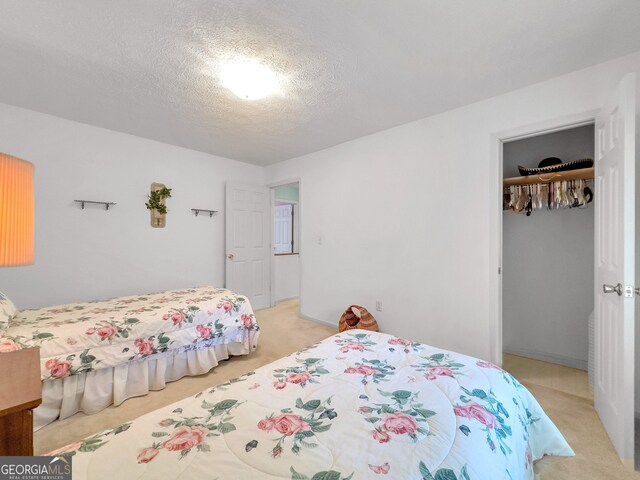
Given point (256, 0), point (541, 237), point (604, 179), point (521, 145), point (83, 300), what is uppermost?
point (256, 0)

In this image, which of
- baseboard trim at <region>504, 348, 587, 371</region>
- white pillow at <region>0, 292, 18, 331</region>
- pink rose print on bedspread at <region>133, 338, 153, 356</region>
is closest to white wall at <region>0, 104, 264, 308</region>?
white pillow at <region>0, 292, 18, 331</region>

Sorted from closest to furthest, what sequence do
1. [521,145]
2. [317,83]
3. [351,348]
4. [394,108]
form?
Answer: [351,348] < [317,83] < [394,108] < [521,145]

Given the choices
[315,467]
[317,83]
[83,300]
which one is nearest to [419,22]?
[317,83]

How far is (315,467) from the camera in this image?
0.76 meters

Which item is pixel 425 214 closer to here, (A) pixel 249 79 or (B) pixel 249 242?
(A) pixel 249 79

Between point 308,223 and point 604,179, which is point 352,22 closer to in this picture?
point 604,179

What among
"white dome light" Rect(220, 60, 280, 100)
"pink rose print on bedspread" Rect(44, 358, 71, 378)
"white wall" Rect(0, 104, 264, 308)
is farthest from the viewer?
"white wall" Rect(0, 104, 264, 308)

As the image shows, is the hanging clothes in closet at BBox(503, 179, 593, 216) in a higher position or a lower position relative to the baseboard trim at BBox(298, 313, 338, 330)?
higher

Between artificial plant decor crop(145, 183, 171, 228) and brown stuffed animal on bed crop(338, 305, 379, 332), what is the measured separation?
267cm

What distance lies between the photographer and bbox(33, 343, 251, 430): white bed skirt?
73.8 inches

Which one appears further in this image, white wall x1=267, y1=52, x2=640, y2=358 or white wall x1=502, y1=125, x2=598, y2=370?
white wall x1=502, y1=125, x2=598, y2=370

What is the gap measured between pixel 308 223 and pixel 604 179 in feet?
10.1

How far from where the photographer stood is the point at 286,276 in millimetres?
5594

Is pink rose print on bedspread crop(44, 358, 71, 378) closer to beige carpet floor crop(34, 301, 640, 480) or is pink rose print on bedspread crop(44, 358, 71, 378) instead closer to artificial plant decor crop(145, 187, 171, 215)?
beige carpet floor crop(34, 301, 640, 480)
